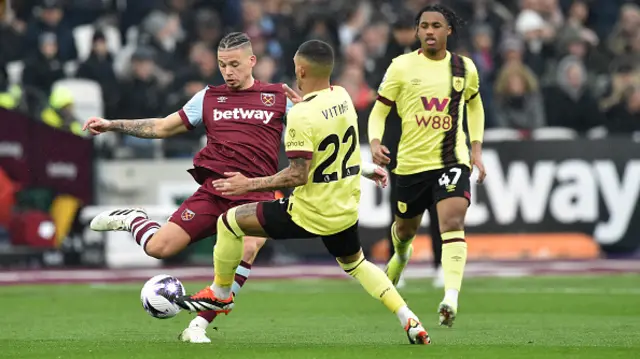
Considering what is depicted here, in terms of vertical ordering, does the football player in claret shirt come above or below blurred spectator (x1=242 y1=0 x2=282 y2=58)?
above

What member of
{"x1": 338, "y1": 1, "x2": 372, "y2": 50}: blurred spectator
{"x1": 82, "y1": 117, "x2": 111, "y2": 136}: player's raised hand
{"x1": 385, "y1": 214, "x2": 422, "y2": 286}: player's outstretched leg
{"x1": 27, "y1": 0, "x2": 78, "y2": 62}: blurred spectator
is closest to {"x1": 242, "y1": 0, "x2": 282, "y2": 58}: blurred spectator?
{"x1": 338, "y1": 1, "x2": 372, "y2": 50}: blurred spectator

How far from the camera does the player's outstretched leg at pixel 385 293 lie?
382 inches

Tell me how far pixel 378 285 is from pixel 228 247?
110 cm

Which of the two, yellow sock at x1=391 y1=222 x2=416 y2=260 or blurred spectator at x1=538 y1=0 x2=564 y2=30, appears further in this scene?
blurred spectator at x1=538 y1=0 x2=564 y2=30

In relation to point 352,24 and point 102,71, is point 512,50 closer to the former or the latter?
point 352,24

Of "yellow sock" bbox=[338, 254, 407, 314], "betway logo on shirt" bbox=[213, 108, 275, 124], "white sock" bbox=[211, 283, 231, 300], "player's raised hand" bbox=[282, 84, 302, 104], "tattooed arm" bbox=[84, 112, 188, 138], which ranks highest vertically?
"player's raised hand" bbox=[282, 84, 302, 104]

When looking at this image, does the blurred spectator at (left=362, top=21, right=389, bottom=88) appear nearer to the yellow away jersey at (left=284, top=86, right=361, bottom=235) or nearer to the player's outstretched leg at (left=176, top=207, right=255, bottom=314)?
the player's outstretched leg at (left=176, top=207, right=255, bottom=314)

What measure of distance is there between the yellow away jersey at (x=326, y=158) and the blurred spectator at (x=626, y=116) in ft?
40.3

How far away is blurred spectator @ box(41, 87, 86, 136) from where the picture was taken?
20.0 meters

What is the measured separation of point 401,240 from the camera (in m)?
12.9

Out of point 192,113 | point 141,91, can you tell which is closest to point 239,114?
point 192,113

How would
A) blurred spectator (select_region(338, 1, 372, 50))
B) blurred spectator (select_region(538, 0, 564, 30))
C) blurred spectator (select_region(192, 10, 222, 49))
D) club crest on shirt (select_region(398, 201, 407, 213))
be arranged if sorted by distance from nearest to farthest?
club crest on shirt (select_region(398, 201, 407, 213)), blurred spectator (select_region(192, 10, 222, 49)), blurred spectator (select_region(338, 1, 372, 50)), blurred spectator (select_region(538, 0, 564, 30))

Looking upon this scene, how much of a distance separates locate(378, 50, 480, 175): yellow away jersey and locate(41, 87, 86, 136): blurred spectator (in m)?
8.76

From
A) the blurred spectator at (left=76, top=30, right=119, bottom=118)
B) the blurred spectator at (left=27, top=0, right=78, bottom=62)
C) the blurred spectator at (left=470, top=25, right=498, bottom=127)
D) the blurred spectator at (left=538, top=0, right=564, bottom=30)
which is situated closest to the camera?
the blurred spectator at (left=76, top=30, right=119, bottom=118)
